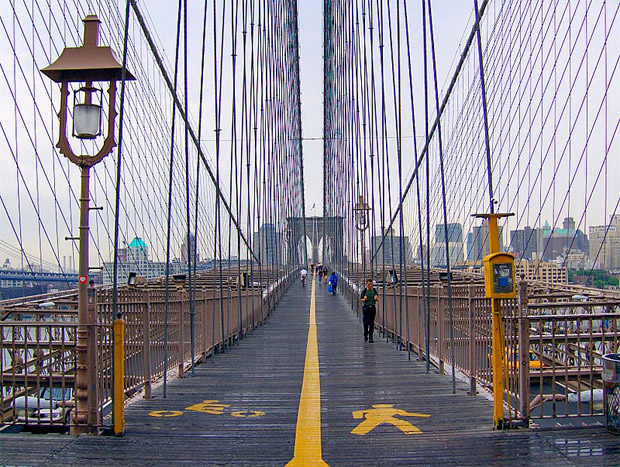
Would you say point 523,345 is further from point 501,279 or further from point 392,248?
point 392,248

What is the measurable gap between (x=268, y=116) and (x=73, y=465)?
19.4 metres

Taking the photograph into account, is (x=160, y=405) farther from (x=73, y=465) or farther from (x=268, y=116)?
(x=268, y=116)

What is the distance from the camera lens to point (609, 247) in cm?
932

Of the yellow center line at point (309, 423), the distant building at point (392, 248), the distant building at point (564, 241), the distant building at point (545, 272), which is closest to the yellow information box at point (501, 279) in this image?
the yellow center line at point (309, 423)

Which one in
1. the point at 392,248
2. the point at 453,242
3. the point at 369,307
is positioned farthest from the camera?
the point at 453,242

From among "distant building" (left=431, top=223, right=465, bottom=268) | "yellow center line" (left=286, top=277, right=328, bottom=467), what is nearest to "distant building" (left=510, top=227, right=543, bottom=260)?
"distant building" (left=431, top=223, right=465, bottom=268)

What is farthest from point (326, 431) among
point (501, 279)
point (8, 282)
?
point (8, 282)

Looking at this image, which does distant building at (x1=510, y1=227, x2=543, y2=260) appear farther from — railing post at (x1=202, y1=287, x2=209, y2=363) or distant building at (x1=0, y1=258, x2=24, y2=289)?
distant building at (x1=0, y1=258, x2=24, y2=289)

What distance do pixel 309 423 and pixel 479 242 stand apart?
36.8ft

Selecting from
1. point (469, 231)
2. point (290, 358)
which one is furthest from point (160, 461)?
point (469, 231)

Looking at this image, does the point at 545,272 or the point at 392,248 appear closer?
the point at 545,272

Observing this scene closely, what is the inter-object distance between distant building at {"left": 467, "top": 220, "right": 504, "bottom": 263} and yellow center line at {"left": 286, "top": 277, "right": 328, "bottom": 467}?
6.92 meters

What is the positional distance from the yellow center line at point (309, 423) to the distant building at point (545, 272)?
4.96 meters

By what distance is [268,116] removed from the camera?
2253 cm
